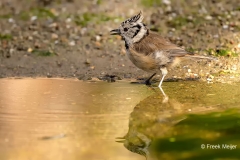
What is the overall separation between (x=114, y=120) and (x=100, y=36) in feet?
13.1

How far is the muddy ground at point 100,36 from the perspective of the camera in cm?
807

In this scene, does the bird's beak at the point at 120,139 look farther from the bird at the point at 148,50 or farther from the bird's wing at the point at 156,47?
the bird's wing at the point at 156,47

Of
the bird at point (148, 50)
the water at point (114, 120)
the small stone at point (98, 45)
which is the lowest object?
the water at point (114, 120)

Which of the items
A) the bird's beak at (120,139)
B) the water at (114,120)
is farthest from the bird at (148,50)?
the bird's beak at (120,139)

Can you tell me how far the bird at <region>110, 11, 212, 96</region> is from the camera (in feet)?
23.5

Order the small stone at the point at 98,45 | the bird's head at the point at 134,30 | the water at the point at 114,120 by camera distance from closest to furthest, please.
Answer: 1. the water at the point at 114,120
2. the bird's head at the point at 134,30
3. the small stone at the point at 98,45

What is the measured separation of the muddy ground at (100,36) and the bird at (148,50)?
525 mm

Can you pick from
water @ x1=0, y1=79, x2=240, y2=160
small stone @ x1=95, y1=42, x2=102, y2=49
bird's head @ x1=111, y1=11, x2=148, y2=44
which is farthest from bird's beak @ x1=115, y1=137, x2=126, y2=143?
small stone @ x1=95, y1=42, x2=102, y2=49

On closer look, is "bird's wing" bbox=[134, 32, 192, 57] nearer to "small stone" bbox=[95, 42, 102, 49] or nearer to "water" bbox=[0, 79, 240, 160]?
"water" bbox=[0, 79, 240, 160]

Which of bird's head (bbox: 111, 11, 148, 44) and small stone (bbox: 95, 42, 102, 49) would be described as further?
small stone (bbox: 95, 42, 102, 49)

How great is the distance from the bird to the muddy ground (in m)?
0.52

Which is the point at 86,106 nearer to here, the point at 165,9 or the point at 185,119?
the point at 185,119

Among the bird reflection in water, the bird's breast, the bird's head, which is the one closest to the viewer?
the bird reflection in water

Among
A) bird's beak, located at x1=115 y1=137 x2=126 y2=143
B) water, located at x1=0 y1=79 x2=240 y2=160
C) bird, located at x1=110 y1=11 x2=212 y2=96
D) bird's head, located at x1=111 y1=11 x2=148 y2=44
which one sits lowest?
bird's beak, located at x1=115 y1=137 x2=126 y2=143
